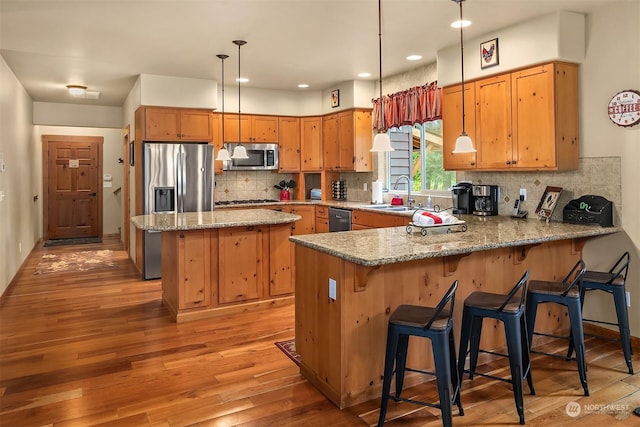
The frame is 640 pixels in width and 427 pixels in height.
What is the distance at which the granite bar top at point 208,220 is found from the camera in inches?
152

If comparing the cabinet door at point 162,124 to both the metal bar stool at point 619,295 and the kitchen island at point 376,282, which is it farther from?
the metal bar stool at point 619,295

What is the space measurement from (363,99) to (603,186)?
343 centimetres

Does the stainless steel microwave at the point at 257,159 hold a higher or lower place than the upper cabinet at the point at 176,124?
lower

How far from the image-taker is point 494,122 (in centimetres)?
412

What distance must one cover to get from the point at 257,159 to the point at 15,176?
124 inches

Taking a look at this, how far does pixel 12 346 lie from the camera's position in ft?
11.6

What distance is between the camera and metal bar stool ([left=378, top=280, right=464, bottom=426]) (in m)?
2.21

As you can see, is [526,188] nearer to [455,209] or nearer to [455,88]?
[455,209]

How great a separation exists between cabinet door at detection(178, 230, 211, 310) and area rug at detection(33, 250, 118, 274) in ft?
9.92

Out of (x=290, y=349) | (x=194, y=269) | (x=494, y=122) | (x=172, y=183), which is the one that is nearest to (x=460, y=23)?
(x=494, y=122)

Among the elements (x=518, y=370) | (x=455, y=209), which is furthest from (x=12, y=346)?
(x=455, y=209)

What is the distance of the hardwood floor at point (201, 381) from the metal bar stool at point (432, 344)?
20 cm

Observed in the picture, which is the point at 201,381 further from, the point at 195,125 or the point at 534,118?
the point at 195,125

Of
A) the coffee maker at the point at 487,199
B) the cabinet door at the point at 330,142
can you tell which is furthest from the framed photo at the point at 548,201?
the cabinet door at the point at 330,142
